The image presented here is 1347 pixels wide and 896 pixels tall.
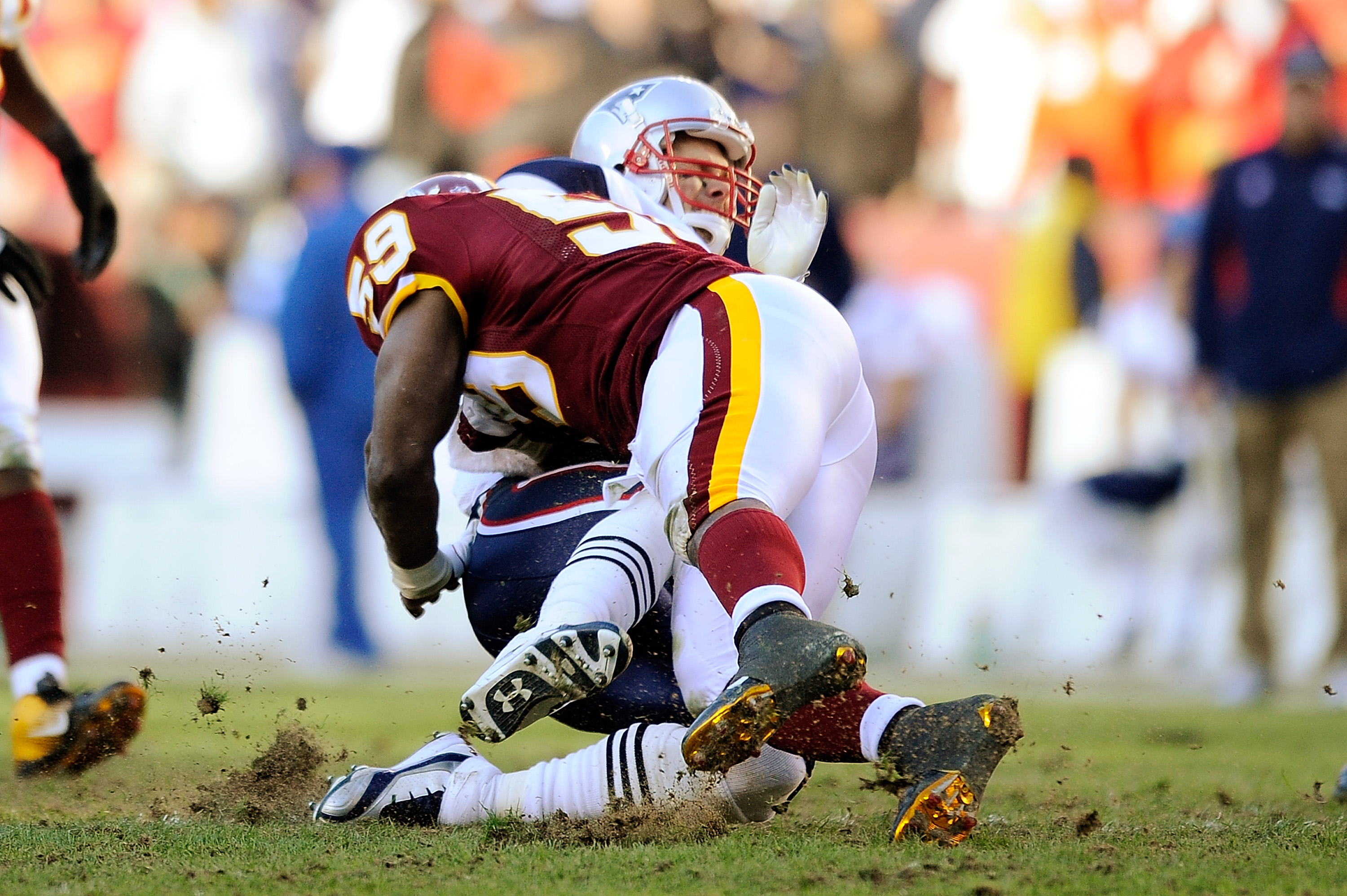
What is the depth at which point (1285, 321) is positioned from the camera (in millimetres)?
6547

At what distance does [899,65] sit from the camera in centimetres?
855

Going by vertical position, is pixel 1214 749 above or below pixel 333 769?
below

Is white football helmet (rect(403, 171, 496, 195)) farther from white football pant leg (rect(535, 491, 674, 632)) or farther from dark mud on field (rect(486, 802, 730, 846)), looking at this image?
dark mud on field (rect(486, 802, 730, 846))

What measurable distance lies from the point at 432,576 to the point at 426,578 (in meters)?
0.02

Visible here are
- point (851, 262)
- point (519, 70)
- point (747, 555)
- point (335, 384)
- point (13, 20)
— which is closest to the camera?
point (747, 555)

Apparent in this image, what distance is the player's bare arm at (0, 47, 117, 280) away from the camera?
400 cm

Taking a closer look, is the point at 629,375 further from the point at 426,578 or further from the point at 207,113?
the point at 207,113

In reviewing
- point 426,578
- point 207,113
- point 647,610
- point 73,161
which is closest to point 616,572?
point 647,610

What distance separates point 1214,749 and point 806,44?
5069 millimetres

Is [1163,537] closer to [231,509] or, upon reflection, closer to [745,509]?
[231,509]

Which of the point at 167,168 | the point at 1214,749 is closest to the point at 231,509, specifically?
the point at 167,168

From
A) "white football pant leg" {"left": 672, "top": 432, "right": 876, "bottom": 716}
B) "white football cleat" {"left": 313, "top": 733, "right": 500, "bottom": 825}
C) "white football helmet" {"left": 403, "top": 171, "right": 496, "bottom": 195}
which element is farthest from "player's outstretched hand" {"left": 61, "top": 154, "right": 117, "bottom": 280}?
"white football pant leg" {"left": 672, "top": 432, "right": 876, "bottom": 716}

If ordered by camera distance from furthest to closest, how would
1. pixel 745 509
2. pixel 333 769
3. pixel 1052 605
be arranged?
pixel 1052 605 → pixel 333 769 → pixel 745 509

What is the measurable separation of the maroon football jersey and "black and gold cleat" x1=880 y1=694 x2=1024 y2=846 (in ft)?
2.48
